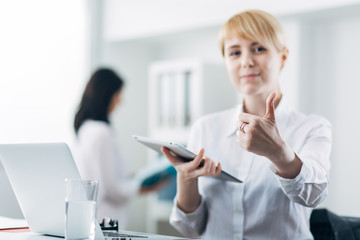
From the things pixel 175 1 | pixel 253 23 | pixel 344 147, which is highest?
pixel 175 1

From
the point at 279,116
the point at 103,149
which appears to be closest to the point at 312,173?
the point at 279,116

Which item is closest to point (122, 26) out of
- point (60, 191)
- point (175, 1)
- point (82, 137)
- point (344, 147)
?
point (175, 1)

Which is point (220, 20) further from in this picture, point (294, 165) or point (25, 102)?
point (294, 165)

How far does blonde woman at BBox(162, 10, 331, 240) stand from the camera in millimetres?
1614

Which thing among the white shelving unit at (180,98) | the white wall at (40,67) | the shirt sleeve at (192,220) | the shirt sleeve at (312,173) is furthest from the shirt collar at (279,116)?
the white wall at (40,67)

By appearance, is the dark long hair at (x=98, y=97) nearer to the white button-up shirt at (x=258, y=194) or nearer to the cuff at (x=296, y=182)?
the white button-up shirt at (x=258, y=194)

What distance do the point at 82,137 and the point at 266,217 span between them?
1.68 meters

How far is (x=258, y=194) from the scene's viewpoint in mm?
1670

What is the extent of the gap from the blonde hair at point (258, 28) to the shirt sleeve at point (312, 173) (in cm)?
32

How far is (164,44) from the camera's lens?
4723 millimetres

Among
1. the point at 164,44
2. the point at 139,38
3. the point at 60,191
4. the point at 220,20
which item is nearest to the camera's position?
the point at 60,191

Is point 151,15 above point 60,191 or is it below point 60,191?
above

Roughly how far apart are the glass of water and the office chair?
→ 2.55 ft

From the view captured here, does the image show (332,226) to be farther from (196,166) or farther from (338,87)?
(338,87)
